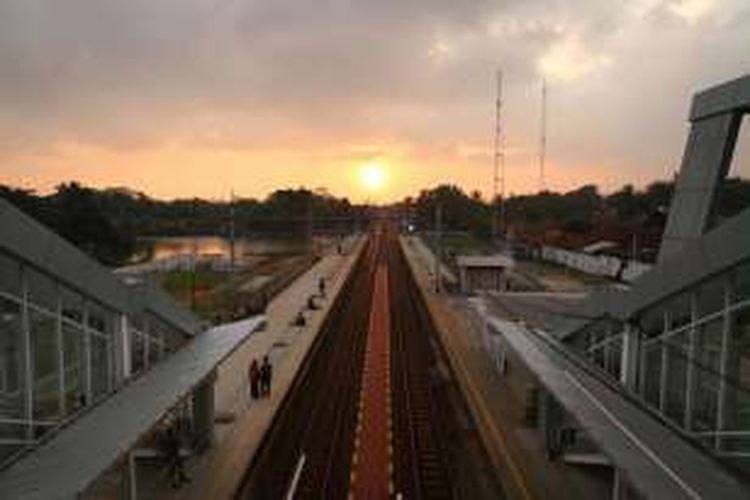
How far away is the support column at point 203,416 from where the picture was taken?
2908 cm

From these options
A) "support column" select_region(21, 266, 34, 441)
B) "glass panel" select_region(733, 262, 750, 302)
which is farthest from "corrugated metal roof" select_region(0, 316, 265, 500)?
"glass panel" select_region(733, 262, 750, 302)

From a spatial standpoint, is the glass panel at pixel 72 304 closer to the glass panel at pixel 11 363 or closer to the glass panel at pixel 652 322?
the glass panel at pixel 11 363

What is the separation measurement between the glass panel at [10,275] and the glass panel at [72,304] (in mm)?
2105

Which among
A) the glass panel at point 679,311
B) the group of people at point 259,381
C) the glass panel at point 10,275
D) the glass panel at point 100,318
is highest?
the glass panel at point 10,275

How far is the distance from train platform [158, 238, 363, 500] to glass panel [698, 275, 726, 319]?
1287 centimetres

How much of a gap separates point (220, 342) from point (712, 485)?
55.3 ft

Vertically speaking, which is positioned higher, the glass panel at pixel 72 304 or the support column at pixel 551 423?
the glass panel at pixel 72 304

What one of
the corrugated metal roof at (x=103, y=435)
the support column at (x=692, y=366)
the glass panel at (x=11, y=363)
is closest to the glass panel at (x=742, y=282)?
the support column at (x=692, y=366)

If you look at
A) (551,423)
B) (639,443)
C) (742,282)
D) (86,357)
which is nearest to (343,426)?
(551,423)

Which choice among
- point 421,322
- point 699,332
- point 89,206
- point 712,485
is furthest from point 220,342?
point 89,206

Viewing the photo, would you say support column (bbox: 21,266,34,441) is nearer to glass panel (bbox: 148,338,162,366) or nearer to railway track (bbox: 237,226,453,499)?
glass panel (bbox: 148,338,162,366)

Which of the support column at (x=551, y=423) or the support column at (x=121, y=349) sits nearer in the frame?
the support column at (x=121, y=349)

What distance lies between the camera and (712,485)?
14.8 m

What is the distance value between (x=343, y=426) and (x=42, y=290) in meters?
17.4
